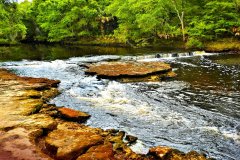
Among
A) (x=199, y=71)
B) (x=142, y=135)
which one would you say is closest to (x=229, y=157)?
(x=142, y=135)

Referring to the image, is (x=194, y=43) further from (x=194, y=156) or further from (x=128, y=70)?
(x=194, y=156)

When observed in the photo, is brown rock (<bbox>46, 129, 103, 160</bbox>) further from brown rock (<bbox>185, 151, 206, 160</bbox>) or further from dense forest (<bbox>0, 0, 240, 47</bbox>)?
dense forest (<bbox>0, 0, 240, 47</bbox>)

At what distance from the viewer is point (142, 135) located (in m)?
10.0

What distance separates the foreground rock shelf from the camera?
25.8 feet

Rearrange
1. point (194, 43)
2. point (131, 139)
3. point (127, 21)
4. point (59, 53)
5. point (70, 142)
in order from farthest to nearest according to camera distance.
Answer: point (127, 21)
point (59, 53)
point (194, 43)
point (131, 139)
point (70, 142)

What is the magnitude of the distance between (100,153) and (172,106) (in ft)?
19.3

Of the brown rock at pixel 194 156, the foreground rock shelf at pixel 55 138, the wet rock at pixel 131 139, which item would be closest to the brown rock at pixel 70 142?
the foreground rock shelf at pixel 55 138

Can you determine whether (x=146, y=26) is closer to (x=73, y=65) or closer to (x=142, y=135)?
(x=73, y=65)

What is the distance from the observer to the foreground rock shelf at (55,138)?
787 cm

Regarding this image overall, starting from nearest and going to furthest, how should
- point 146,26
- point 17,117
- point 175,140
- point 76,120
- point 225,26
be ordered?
point 175,140, point 17,117, point 76,120, point 225,26, point 146,26

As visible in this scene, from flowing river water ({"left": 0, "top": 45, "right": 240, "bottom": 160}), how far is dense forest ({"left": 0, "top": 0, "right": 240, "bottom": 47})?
15.4 metres

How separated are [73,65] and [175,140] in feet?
59.2

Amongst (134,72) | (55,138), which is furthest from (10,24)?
(55,138)

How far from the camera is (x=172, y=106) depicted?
→ 13.0 meters
